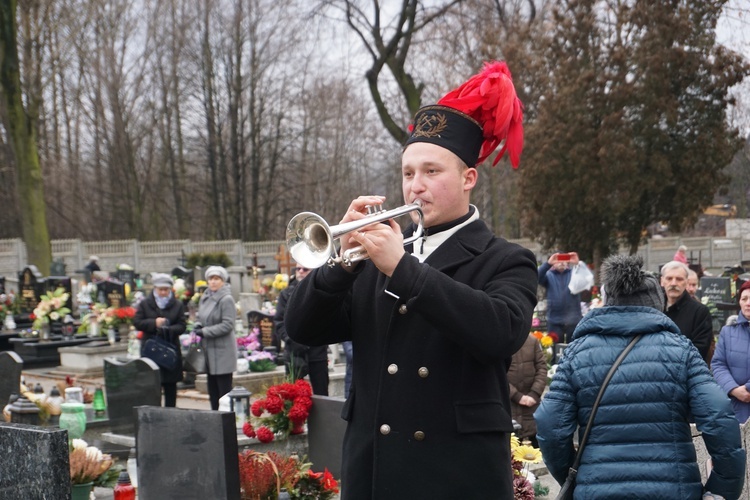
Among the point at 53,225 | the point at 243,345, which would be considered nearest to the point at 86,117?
the point at 53,225

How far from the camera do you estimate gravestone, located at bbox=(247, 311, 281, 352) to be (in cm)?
1648

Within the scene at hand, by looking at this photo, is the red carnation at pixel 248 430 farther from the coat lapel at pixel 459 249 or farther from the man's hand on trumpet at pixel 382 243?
the man's hand on trumpet at pixel 382 243

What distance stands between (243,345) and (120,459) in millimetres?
6904

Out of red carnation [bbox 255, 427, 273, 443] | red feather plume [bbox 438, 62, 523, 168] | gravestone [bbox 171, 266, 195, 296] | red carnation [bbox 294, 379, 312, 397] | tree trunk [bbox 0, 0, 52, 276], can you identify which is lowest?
red carnation [bbox 255, 427, 273, 443]

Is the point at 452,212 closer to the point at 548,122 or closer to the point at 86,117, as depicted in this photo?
the point at 548,122

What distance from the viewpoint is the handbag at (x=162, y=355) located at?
1142cm

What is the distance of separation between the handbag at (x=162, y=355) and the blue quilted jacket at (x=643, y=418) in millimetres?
7849

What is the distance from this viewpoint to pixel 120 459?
9.17 metres

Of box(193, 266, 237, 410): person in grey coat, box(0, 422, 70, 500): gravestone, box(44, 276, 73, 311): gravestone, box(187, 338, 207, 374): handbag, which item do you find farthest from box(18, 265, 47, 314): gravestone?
box(0, 422, 70, 500): gravestone

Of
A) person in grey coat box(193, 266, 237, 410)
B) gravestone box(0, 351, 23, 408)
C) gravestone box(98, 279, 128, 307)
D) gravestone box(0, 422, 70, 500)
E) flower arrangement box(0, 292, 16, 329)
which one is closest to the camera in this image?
gravestone box(0, 422, 70, 500)

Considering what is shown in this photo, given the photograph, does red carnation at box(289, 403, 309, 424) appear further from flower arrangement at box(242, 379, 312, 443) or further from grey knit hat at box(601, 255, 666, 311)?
grey knit hat at box(601, 255, 666, 311)

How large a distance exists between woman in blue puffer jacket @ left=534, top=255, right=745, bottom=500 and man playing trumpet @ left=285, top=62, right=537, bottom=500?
4.05 feet

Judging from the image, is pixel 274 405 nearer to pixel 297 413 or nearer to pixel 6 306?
pixel 297 413

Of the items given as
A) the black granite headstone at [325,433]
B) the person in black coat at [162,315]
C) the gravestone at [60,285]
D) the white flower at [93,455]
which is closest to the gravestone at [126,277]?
the gravestone at [60,285]
